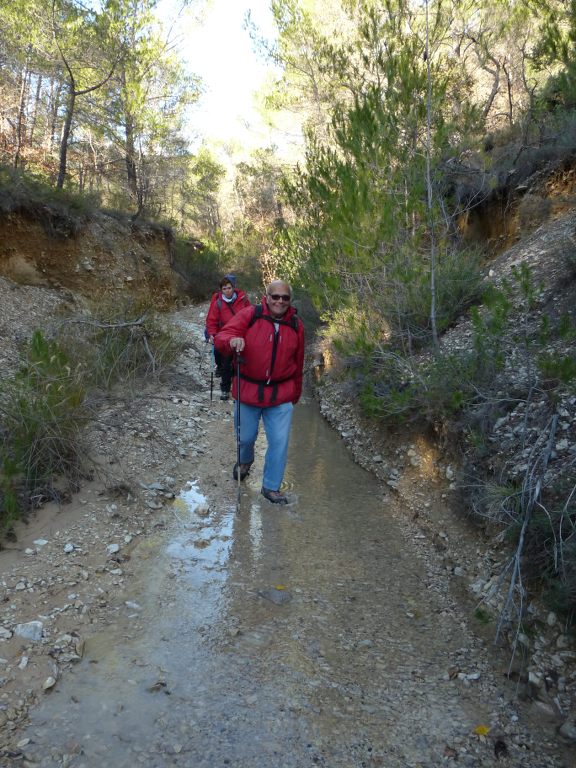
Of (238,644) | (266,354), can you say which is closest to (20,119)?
(266,354)

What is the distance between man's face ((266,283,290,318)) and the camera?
4617mm

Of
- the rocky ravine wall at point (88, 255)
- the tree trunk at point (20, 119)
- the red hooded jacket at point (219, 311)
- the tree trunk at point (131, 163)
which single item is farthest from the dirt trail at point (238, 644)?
the tree trunk at point (131, 163)

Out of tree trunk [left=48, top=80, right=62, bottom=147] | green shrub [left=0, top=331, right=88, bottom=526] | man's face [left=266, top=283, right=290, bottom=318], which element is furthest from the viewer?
tree trunk [left=48, top=80, right=62, bottom=147]

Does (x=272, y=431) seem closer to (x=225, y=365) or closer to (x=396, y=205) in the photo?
(x=225, y=365)

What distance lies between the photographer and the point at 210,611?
3555 mm

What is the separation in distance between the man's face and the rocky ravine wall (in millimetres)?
7311

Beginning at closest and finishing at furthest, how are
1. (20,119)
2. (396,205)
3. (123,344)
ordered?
1. (396,205)
2. (123,344)
3. (20,119)

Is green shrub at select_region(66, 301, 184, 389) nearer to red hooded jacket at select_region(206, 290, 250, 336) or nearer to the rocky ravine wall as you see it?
red hooded jacket at select_region(206, 290, 250, 336)

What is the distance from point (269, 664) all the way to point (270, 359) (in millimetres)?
2516

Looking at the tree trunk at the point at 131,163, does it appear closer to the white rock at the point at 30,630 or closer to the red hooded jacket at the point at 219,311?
the red hooded jacket at the point at 219,311

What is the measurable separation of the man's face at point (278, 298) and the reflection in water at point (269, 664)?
2010 mm

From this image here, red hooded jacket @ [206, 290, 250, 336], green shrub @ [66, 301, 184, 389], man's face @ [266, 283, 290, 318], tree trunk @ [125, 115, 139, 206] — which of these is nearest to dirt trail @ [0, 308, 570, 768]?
man's face @ [266, 283, 290, 318]

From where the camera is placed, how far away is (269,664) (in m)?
3.08

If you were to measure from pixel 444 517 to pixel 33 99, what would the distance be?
725 inches
